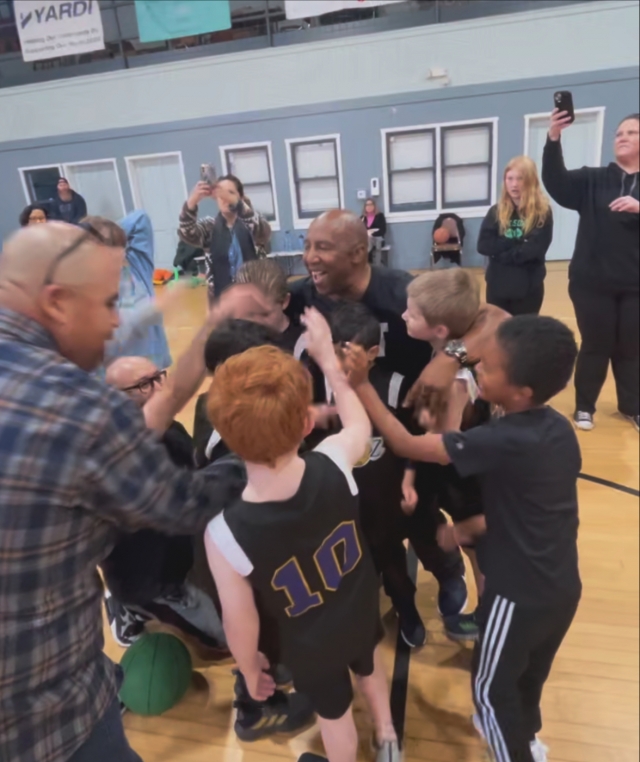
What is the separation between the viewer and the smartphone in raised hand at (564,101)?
904 mm

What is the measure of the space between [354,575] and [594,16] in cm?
97

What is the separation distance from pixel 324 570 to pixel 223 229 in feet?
2.18

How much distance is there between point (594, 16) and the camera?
0.86 meters

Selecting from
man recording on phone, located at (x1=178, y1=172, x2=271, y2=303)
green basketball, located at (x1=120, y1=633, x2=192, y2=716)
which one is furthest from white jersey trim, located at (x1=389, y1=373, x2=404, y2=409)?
green basketball, located at (x1=120, y1=633, x2=192, y2=716)

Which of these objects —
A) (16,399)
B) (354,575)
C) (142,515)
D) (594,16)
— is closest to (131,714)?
(354,575)

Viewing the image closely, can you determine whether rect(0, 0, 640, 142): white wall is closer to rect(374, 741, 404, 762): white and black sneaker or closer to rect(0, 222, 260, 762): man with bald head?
rect(0, 222, 260, 762): man with bald head

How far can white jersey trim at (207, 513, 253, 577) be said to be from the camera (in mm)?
915

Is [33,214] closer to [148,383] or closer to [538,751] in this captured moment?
[148,383]

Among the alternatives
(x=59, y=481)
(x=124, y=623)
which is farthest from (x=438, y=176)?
(x=124, y=623)

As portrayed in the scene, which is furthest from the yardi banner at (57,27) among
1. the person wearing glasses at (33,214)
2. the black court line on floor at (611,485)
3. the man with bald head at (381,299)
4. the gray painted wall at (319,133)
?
the black court line on floor at (611,485)

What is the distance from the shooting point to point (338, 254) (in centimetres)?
116

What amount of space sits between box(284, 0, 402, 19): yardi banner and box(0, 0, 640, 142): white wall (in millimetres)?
45

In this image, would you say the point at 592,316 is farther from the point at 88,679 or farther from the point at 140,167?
the point at 88,679

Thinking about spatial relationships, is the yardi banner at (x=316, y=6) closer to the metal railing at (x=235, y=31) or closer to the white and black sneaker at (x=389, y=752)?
the metal railing at (x=235, y=31)
